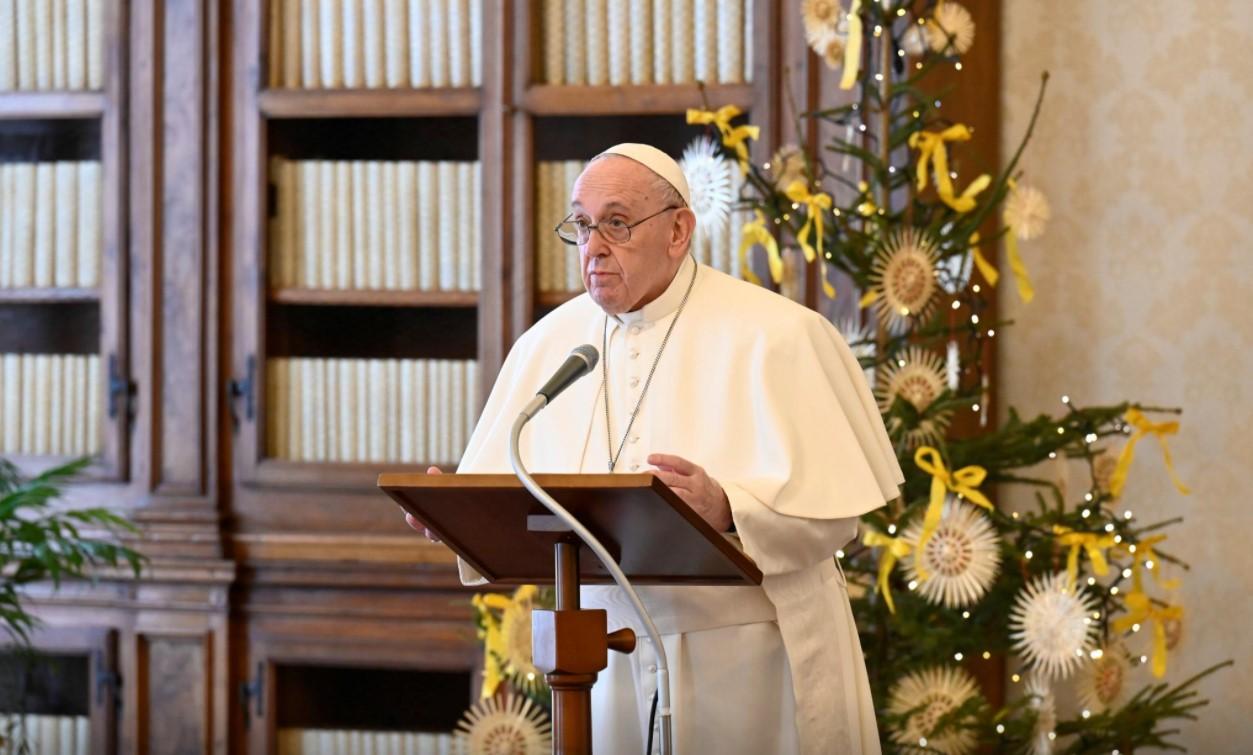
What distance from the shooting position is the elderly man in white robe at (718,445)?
2.89 meters

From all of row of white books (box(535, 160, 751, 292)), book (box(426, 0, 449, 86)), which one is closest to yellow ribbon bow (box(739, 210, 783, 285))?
row of white books (box(535, 160, 751, 292))

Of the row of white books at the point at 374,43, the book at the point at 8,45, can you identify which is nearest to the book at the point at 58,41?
the book at the point at 8,45

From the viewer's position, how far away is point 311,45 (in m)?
4.84

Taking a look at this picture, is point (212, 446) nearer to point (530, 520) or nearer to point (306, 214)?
point (306, 214)

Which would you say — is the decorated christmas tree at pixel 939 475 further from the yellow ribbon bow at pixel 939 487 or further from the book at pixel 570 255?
the book at pixel 570 255

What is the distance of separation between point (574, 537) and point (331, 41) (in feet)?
9.20

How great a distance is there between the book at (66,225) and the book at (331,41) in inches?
31.9

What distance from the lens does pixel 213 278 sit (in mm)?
4855

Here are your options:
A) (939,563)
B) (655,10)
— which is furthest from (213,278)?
(939,563)

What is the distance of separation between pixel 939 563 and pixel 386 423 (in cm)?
181

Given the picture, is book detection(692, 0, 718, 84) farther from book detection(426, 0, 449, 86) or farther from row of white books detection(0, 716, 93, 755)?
row of white books detection(0, 716, 93, 755)

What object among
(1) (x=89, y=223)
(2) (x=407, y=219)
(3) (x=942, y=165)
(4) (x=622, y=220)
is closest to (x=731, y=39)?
(3) (x=942, y=165)

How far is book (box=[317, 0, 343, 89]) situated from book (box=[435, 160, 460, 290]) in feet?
1.29

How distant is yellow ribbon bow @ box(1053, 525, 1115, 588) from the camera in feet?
12.2
